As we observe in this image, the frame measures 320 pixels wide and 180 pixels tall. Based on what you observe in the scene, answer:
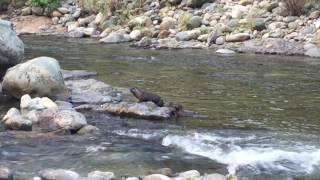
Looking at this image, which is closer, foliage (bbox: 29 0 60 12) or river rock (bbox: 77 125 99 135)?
river rock (bbox: 77 125 99 135)

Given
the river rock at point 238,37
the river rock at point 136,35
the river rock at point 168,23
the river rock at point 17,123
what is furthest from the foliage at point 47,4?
the river rock at point 17,123

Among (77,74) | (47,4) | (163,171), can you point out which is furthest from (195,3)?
(163,171)

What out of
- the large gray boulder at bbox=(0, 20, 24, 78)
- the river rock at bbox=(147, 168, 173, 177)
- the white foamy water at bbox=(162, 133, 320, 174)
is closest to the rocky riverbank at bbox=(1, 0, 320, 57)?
the large gray boulder at bbox=(0, 20, 24, 78)

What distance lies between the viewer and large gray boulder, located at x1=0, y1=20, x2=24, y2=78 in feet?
38.2

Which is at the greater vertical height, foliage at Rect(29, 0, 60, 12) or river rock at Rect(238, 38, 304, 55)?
river rock at Rect(238, 38, 304, 55)

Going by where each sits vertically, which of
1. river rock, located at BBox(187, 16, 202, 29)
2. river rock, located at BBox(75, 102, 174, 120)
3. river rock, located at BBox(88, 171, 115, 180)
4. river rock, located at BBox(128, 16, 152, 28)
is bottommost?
river rock, located at BBox(128, 16, 152, 28)

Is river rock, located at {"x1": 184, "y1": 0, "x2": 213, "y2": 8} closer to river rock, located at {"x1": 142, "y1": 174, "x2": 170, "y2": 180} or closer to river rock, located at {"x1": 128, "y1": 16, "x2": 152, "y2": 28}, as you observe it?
river rock, located at {"x1": 128, "y1": 16, "x2": 152, "y2": 28}

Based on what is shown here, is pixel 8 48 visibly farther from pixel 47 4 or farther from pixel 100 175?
pixel 47 4

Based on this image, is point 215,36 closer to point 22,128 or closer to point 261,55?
point 261,55

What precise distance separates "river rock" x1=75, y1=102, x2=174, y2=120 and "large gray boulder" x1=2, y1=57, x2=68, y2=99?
93 cm

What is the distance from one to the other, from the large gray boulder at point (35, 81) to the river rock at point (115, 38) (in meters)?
10.1

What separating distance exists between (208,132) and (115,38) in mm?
12757

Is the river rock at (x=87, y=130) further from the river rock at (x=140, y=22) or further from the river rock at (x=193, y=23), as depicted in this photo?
the river rock at (x=140, y=22)

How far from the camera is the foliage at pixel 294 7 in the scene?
69.3 ft
